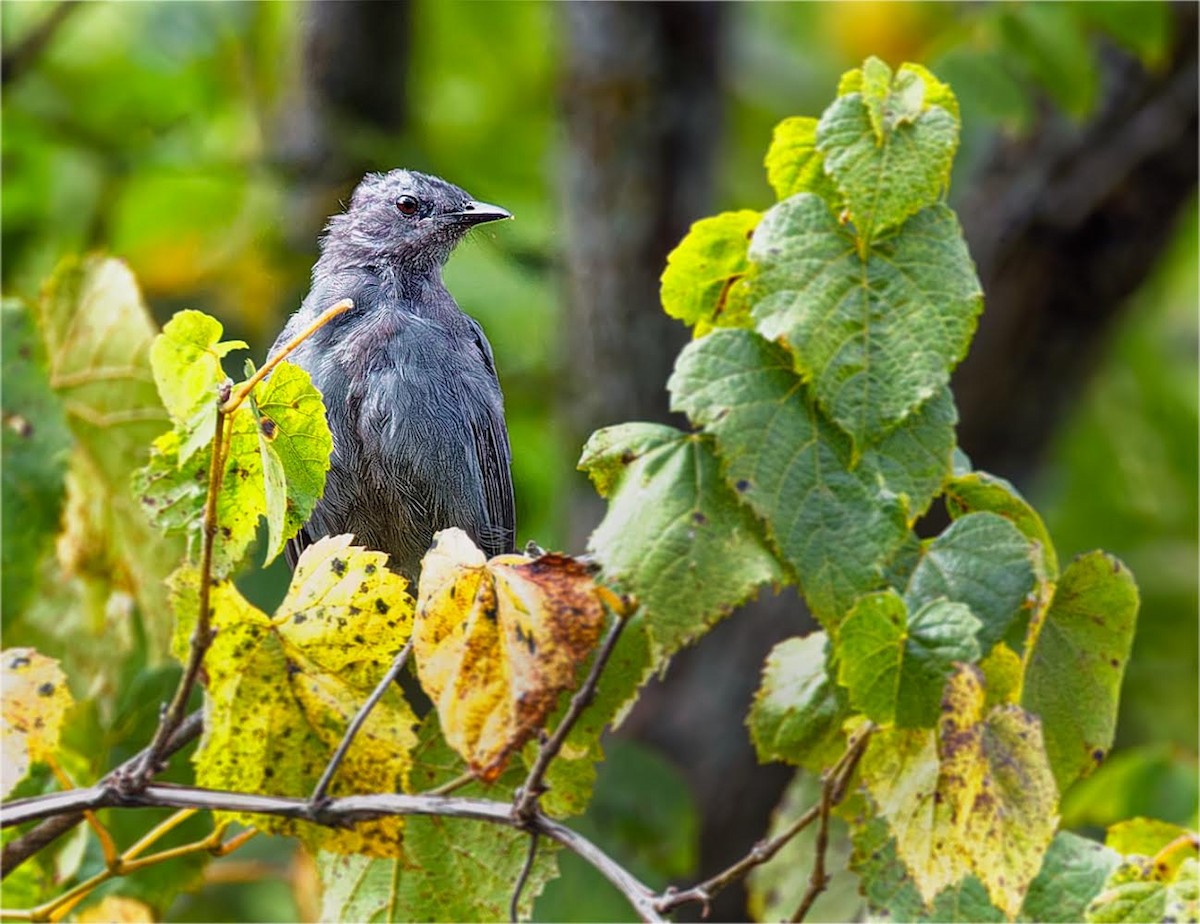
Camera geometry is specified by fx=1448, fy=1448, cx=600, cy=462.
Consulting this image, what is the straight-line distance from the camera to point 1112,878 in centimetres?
241

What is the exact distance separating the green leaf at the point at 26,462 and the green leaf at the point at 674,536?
1556 mm

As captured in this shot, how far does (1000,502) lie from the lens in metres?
2.64

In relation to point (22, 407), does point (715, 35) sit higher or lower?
higher

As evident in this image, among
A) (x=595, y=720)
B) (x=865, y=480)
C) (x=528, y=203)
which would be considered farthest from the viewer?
(x=528, y=203)

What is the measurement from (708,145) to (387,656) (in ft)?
14.0

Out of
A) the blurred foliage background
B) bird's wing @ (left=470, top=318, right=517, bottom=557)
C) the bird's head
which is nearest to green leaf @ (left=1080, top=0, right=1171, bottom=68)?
the blurred foliage background

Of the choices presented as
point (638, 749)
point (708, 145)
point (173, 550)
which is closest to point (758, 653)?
point (638, 749)

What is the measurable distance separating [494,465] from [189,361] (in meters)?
1.24

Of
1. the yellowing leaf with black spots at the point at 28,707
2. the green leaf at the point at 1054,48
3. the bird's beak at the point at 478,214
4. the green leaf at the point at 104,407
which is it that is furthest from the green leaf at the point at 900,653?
the green leaf at the point at 1054,48

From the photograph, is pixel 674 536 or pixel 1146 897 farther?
pixel 1146 897

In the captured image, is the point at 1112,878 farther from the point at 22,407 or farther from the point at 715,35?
the point at 715,35

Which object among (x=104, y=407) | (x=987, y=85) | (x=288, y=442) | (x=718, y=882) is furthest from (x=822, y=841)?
(x=987, y=85)

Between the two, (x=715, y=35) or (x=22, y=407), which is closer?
(x=22, y=407)

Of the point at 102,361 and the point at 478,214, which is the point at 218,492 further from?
the point at 102,361
